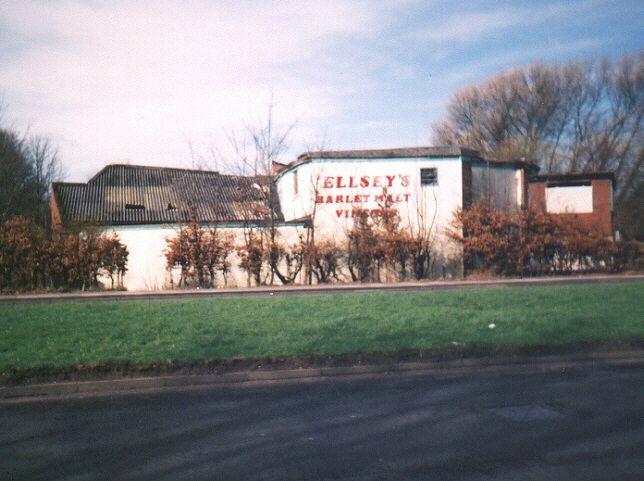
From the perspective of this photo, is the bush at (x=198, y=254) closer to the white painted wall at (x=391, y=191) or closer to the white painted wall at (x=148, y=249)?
the white painted wall at (x=148, y=249)

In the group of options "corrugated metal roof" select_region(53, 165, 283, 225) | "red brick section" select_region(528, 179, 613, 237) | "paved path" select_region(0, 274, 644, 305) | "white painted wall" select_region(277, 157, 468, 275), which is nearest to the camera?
"paved path" select_region(0, 274, 644, 305)

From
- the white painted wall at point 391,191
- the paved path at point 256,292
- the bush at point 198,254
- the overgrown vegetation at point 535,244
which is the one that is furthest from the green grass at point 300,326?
the white painted wall at point 391,191

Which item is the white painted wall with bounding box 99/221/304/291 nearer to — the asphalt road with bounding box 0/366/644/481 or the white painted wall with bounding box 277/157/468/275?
the white painted wall with bounding box 277/157/468/275

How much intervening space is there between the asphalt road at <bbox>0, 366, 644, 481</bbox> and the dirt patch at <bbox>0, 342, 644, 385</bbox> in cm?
77

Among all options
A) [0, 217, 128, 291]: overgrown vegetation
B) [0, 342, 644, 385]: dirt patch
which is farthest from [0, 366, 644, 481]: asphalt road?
[0, 217, 128, 291]: overgrown vegetation

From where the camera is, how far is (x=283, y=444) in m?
5.29

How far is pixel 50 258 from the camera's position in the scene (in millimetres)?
23422

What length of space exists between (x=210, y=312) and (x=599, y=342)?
26.5ft

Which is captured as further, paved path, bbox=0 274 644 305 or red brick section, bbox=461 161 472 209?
red brick section, bbox=461 161 472 209

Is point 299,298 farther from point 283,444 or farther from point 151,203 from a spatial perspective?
point 151,203

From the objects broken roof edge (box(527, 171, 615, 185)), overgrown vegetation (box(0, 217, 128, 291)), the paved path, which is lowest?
the paved path

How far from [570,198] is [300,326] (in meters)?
29.2

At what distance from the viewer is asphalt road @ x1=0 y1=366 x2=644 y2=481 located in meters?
4.67

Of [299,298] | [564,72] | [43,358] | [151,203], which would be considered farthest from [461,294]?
[564,72]
